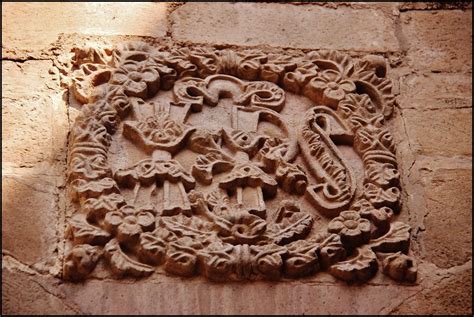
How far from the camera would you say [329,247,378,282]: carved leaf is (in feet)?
10.5

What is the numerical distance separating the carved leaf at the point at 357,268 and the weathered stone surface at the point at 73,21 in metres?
1.28

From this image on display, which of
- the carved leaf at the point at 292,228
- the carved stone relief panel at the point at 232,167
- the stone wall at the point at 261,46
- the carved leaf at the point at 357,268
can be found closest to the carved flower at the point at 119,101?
the carved stone relief panel at the point at 232,167

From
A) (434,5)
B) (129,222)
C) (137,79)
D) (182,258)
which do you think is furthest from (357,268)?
(434,5)

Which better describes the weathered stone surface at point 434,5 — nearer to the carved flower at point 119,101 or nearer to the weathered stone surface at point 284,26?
the weathered stone surface at point 284,26

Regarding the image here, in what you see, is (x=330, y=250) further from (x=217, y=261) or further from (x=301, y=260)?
(x=217, y=261)

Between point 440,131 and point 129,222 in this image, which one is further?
point 440,131

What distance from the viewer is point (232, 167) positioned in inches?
137

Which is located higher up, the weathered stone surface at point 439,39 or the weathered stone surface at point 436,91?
the weathered stone surface at point 439,39

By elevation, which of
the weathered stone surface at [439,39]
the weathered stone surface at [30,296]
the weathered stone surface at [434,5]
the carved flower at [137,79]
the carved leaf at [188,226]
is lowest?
the weathered stone surface at [30,296]

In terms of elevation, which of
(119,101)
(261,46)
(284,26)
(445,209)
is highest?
(284,26)

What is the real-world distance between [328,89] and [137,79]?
0.68m

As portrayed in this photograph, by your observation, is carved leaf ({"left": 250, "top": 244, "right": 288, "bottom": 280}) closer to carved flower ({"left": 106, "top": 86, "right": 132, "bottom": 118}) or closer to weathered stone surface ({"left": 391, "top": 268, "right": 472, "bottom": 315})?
weathered stone surface ({"left": 391, "top": 268, "right": 472, "bottom": 315})

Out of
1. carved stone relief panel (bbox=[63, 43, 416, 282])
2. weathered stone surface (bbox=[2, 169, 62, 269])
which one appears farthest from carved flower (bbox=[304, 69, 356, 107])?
weathered stone surface (bbox=[2, 169, 62, 269])

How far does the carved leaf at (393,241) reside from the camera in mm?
3293
